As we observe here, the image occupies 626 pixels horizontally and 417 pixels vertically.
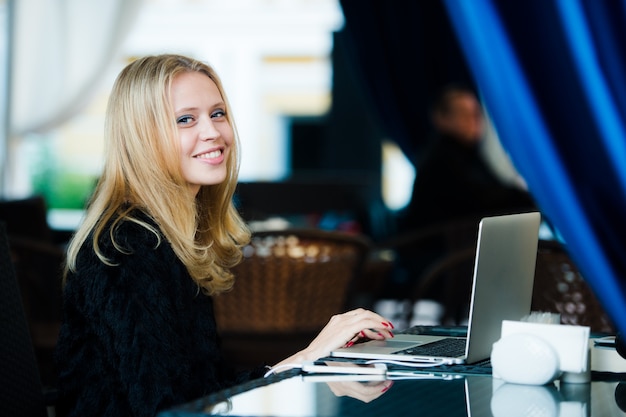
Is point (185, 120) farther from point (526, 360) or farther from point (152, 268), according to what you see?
point (526, 360)

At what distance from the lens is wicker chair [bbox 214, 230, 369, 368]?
3.21 m

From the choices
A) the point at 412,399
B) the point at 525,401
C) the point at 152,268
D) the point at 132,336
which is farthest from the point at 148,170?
the point at 525,401

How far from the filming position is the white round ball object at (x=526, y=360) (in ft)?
5.53

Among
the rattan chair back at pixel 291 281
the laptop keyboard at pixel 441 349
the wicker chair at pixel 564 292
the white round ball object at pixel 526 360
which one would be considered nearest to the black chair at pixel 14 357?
the laptop keyboard at pixel 441 349

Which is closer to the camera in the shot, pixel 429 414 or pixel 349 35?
pixel 429 414

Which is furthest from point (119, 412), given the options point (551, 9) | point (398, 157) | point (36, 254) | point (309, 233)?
point (398, 157)

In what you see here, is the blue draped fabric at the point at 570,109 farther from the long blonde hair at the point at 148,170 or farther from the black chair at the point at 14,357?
the black chair at the point at 14,357

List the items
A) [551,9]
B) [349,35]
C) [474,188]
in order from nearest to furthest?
1. [551,9]
2. [474,188]
3. [349,35]

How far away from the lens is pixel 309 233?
3207 millimetres

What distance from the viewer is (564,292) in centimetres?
308

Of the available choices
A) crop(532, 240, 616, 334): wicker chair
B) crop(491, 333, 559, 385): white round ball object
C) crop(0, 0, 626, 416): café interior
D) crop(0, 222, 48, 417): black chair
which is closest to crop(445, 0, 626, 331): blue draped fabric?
crop(0, 0, 626, 416): café interior

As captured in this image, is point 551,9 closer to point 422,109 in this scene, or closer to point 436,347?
point 436,347

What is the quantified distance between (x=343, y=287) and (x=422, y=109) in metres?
4.36

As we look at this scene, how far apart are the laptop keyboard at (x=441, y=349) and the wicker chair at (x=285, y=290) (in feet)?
3.63
